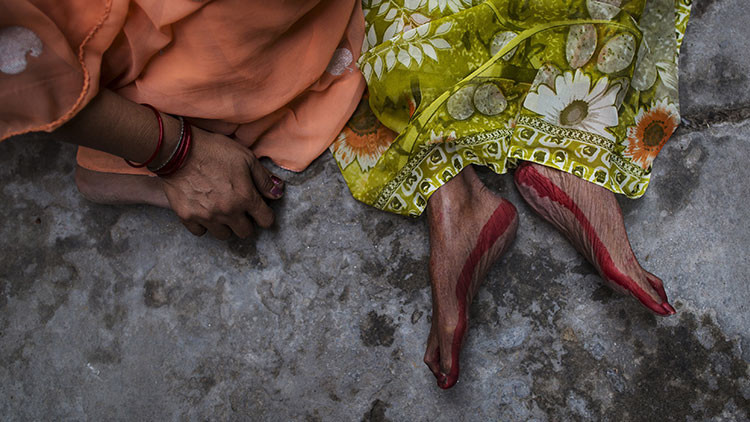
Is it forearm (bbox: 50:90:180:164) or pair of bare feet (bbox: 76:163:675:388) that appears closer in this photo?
forearm (bbox: 50:90:180:164)

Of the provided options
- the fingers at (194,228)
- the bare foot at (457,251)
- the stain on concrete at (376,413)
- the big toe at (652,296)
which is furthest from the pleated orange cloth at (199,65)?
the big toe at (652,296)

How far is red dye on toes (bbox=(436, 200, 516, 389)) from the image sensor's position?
1.10 m

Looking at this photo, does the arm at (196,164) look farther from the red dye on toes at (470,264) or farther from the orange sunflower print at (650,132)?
the orange sunflower print at (650,132)

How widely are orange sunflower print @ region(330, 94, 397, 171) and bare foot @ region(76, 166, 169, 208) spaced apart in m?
0.43

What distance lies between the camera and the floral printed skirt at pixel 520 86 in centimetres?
101

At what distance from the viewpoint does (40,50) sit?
2.54ft

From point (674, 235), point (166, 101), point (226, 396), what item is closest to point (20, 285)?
point (226, 396)

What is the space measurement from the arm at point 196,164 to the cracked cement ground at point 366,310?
114 mm

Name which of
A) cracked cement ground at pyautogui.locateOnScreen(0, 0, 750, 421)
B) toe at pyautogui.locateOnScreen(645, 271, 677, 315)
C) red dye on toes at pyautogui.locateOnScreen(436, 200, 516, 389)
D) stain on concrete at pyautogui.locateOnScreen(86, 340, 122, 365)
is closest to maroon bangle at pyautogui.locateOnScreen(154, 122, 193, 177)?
cracked cement ground at pyautogui.locateOnScreen(0, 0, 750, 421)

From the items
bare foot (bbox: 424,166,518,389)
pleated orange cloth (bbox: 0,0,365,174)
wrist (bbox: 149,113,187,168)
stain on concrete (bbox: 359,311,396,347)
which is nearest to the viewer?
pleated orange cloth (bbox: 0,0,365,174)

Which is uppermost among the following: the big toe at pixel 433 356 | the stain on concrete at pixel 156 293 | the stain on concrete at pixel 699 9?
the stain on concrete at pixel 699 9

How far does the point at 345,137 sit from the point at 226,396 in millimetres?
647

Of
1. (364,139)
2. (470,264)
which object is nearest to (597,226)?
(470,264)

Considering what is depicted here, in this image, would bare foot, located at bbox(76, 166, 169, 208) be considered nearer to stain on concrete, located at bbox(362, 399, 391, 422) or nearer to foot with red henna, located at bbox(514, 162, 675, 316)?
stain on concrete, located at bbox(362, 399, 391, 422)
